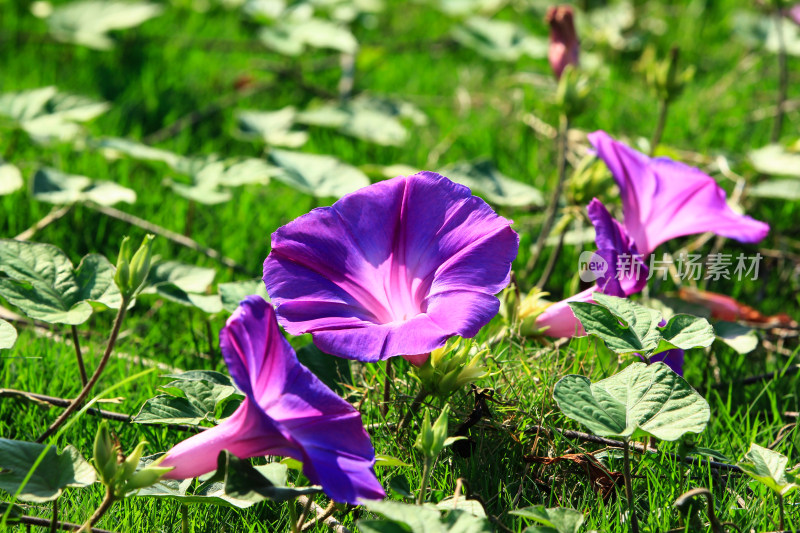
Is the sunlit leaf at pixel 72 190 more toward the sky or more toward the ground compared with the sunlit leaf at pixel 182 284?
more toward the sky

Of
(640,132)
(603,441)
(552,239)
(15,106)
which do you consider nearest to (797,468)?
(603,441)

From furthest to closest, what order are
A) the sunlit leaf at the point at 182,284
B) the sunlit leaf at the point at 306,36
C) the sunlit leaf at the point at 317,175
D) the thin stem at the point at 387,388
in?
the sunlit leaf at the point at 306,36, the sunlit leaf at the point at 317,175, the sunlit leaf at the point at 182,284, the thin stem at the point at 387,388

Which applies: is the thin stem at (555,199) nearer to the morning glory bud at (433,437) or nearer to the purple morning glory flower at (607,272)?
the purple morning glory flower at (607,272)

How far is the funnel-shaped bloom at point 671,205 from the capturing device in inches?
73.6

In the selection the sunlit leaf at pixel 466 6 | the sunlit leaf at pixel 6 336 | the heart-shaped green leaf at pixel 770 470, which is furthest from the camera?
the sunlit leaf at pixel 466 6

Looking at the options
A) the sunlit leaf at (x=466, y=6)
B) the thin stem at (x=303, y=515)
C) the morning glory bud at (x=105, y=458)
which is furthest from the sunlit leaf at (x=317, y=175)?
the sunlit leaf at (x=466, y=6)

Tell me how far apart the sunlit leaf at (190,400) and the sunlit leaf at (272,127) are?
1.36 m

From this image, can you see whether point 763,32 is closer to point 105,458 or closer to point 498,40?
point 498,40

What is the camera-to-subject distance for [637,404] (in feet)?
4.45

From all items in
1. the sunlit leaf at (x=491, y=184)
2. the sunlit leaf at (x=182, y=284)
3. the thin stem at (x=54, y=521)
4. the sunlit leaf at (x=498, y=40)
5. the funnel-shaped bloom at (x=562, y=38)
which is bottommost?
the thin stem at (x=54, y=521)

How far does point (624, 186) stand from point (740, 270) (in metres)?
0.85

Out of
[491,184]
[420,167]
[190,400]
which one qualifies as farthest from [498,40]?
[190,400]

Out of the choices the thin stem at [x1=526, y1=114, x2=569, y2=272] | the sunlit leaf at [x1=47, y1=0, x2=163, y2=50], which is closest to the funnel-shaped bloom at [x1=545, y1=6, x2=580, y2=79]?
the thin stem at [x1=526, y1=114, x2=569, y2=272]

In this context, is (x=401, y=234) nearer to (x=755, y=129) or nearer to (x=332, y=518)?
(x=332, y=518)
